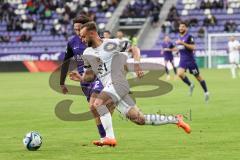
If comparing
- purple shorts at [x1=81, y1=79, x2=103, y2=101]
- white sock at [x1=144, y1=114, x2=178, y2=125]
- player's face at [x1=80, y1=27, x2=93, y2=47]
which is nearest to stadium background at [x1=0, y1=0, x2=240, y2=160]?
white sock at [x1=144, y1=114, x2=178, y2=125]

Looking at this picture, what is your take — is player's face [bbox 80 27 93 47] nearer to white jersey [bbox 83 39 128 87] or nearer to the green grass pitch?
white jersey [bbox 83 39 128 87]

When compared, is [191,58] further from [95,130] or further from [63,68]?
[63,68]

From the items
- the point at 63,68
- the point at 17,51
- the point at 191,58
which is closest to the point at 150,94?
the point at 191,58

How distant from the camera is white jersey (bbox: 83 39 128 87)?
1302cm

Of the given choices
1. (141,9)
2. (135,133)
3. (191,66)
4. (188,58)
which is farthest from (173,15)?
(135,133)

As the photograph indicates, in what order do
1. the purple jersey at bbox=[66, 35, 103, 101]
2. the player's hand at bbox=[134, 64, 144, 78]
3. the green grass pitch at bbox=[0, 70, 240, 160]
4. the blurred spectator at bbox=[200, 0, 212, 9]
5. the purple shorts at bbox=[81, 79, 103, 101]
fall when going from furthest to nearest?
1. the blurred spectator at bbox=[200, 0, 212, 9]
2. the purple jersey at bbox=[66, 35, 103, 101]
3. the player's hand at bbox=[134, 64, 144, 78]
4. the purple shorts at bbox=[81, 79, 103, 101]
5. the green grass pitch at bbox=[0, 70, 240, 160]

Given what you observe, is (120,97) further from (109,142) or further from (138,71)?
(138,71)

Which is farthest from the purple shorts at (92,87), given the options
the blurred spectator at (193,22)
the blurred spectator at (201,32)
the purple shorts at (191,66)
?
the blurred spectator at (193,22)

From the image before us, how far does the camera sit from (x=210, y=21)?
57000 millimetres

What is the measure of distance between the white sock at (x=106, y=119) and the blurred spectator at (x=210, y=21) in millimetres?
44374

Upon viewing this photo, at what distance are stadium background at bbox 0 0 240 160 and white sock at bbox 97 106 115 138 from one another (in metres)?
0.37

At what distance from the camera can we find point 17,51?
56.5 m

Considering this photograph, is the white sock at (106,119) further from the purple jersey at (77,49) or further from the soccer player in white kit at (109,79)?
the purple jersey at (77,49)

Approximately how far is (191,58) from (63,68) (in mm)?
12153
